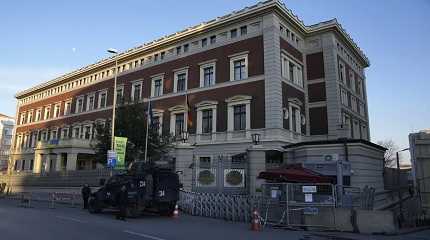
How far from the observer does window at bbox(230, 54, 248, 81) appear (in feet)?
116

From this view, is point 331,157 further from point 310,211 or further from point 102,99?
point 102,99

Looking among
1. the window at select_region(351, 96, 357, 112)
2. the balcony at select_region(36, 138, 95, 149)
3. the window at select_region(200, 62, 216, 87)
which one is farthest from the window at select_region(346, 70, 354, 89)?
the balcony at select_region(36, 138, 95, 149)

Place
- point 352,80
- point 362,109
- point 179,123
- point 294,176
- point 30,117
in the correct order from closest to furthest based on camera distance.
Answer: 1. point 294,176
2. point 179,123
3. point 352,80
4. point 362,109
5. point 30,117

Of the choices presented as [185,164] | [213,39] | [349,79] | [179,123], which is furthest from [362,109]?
[185,164]

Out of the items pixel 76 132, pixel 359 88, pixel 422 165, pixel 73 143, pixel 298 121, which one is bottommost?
pixel 422 165

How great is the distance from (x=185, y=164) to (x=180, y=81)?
717 inches

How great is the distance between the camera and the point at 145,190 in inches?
731

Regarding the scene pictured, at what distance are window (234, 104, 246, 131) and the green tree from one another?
6110 millimetres

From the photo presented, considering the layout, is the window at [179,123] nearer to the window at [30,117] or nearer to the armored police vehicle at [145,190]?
the armored police vehicle at [145,190]

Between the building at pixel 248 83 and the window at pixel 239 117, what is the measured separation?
0.09 meters

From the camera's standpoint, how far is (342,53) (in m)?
41.5

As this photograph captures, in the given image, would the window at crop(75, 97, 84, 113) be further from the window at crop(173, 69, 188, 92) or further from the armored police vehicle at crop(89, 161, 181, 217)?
the armored police vehicle at crop(89, 161, 181, 217)

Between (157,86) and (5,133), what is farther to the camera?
(5,133)

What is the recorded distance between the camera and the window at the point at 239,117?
3438 cm
